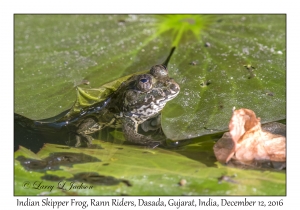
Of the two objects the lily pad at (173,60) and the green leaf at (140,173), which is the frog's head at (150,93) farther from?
the green leaf at (140,173)

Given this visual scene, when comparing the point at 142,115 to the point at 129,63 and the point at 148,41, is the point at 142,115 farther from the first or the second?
the point at 148,41

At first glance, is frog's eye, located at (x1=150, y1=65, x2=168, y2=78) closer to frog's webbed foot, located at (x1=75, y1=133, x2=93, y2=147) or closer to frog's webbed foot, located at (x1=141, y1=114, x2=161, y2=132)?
frog's webbed foot, located at (x1=141, y1=114, x2=161, y2=132)

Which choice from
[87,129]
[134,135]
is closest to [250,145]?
[134,135]

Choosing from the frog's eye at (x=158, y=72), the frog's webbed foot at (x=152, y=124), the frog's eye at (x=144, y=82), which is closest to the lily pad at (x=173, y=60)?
the frog's eye at (x=158, y=72)

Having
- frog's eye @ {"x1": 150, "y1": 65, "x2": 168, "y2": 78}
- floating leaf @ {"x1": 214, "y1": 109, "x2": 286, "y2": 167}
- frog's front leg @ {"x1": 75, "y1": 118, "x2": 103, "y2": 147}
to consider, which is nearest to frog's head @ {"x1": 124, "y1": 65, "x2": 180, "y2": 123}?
frog's eye @ {"x1": 150, "y1": 65, "x2": 168, "y2": 78}

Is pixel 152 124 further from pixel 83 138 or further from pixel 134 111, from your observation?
pixel 83 138

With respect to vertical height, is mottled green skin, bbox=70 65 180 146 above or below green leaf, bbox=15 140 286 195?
above

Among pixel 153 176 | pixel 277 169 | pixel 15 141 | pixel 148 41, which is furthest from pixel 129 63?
pixel 277 169
